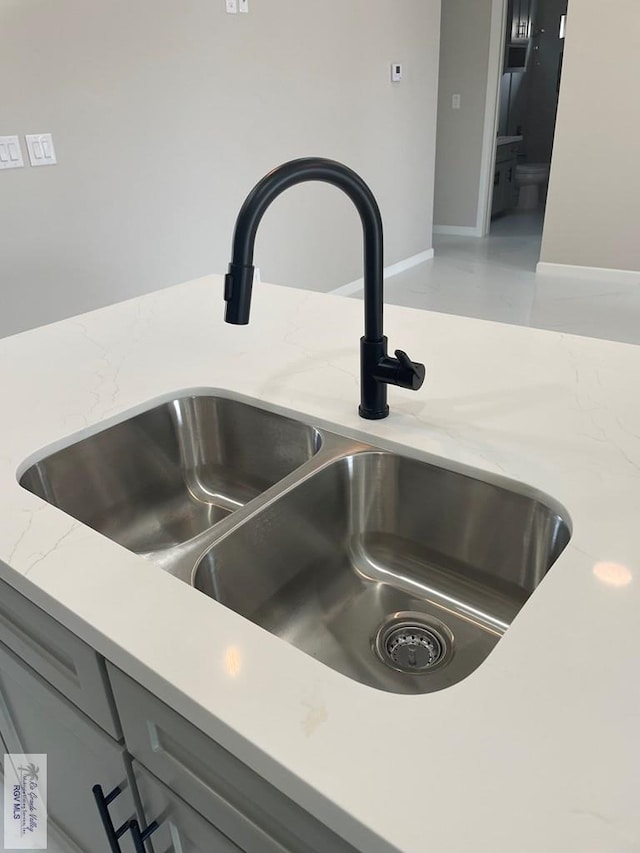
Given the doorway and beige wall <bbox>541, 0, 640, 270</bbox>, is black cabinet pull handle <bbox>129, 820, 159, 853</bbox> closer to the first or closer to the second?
beige wall <bbox>541, 0, 640, 270</bbox>

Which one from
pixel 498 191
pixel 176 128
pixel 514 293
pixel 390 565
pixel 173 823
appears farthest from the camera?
pixel 498 191

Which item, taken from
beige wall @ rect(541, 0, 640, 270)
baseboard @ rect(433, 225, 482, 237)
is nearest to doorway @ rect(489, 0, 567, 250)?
baseboard @ rect(433, 225, 482, 237)

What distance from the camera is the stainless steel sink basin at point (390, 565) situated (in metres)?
0.90

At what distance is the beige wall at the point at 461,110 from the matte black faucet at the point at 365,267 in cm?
590

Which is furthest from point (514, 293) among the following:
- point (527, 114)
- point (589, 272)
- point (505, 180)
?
point (527, 114)

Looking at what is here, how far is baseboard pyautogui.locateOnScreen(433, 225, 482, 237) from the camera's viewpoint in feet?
21.9

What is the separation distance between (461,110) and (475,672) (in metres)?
6.55

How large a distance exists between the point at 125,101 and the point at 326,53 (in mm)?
1591

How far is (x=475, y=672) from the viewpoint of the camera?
0.61m

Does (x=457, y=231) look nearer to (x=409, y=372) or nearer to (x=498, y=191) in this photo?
(x=498, y=191)

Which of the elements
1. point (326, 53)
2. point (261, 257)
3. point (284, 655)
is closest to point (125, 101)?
point (261, 257)

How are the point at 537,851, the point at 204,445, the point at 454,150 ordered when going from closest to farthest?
the point at 537,851
the point at 204,445
the point at 454,150

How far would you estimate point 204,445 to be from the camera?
1.30 m

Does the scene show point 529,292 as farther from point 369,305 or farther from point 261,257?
point 369,305
